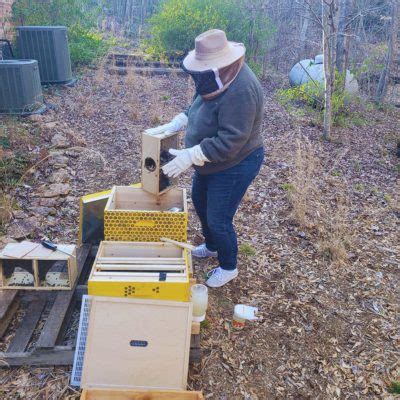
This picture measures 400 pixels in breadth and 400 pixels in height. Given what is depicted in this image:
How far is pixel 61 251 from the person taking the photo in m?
2.77

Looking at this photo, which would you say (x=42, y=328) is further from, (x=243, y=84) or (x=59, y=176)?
(x=59, y=176)

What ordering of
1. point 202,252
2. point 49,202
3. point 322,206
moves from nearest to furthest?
point 202,252
point 49,202
point 322,206

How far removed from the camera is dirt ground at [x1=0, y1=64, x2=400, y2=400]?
2.53 meters

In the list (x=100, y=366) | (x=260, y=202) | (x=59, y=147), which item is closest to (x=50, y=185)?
(x=59, y=147)

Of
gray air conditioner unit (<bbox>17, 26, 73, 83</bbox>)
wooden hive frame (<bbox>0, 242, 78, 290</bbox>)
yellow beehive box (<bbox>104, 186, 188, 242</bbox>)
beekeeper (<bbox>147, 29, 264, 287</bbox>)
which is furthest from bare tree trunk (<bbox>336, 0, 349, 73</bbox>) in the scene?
wooden hive frame (<bbox>0, 242, 78, 290</bbox>)

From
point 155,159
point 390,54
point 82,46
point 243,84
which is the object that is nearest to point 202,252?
point 155,159

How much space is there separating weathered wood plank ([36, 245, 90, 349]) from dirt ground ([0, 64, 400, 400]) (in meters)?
0.17

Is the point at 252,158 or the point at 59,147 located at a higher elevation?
the point at 252,158

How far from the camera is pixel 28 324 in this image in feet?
8.56

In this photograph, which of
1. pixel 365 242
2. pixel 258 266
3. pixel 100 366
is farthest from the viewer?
pixel 365 242

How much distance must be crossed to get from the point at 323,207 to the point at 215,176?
2.33 meters

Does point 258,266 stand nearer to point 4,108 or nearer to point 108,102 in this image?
point 4,108

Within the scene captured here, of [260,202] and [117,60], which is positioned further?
[117,60]

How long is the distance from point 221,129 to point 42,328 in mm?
1717
